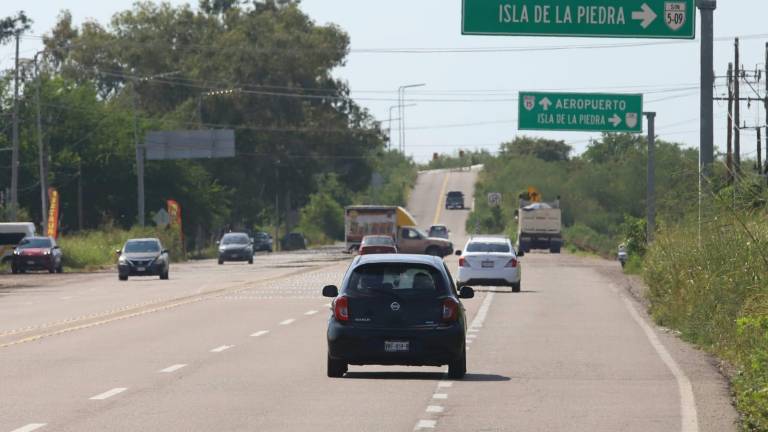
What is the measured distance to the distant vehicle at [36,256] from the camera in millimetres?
64062

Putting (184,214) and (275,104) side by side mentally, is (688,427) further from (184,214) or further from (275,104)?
(275,104)

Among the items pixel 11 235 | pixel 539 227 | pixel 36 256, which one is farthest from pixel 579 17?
pixel 539 227

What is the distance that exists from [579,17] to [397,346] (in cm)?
1023

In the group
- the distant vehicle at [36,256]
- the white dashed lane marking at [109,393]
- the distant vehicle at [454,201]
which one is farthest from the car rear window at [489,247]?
the distant vehicle at [454,201]

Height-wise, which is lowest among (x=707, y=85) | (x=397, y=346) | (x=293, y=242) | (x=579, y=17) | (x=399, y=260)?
(x=293, y=242)

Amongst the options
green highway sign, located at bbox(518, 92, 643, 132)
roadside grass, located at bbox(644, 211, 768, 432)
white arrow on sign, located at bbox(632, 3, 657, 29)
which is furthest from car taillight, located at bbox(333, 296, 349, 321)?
green highway sign, located at bbox(518, 92, 643, 132)

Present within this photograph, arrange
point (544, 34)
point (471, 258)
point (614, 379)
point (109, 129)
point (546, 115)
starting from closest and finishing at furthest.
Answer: point (614, 379) < point (544, 34) < point (471, 258) < point (546, 115) < point (109, 129)

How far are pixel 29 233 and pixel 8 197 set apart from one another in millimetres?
24838

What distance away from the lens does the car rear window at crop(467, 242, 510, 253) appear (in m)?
44.5

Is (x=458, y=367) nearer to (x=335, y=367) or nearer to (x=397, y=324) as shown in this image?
(x=397, y=324)

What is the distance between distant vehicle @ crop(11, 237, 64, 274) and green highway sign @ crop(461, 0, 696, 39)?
131 ft

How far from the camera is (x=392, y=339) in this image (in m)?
18.7

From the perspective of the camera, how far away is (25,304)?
129 feet

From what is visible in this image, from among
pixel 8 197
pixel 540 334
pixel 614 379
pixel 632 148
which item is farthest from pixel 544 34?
pixel 632 148
